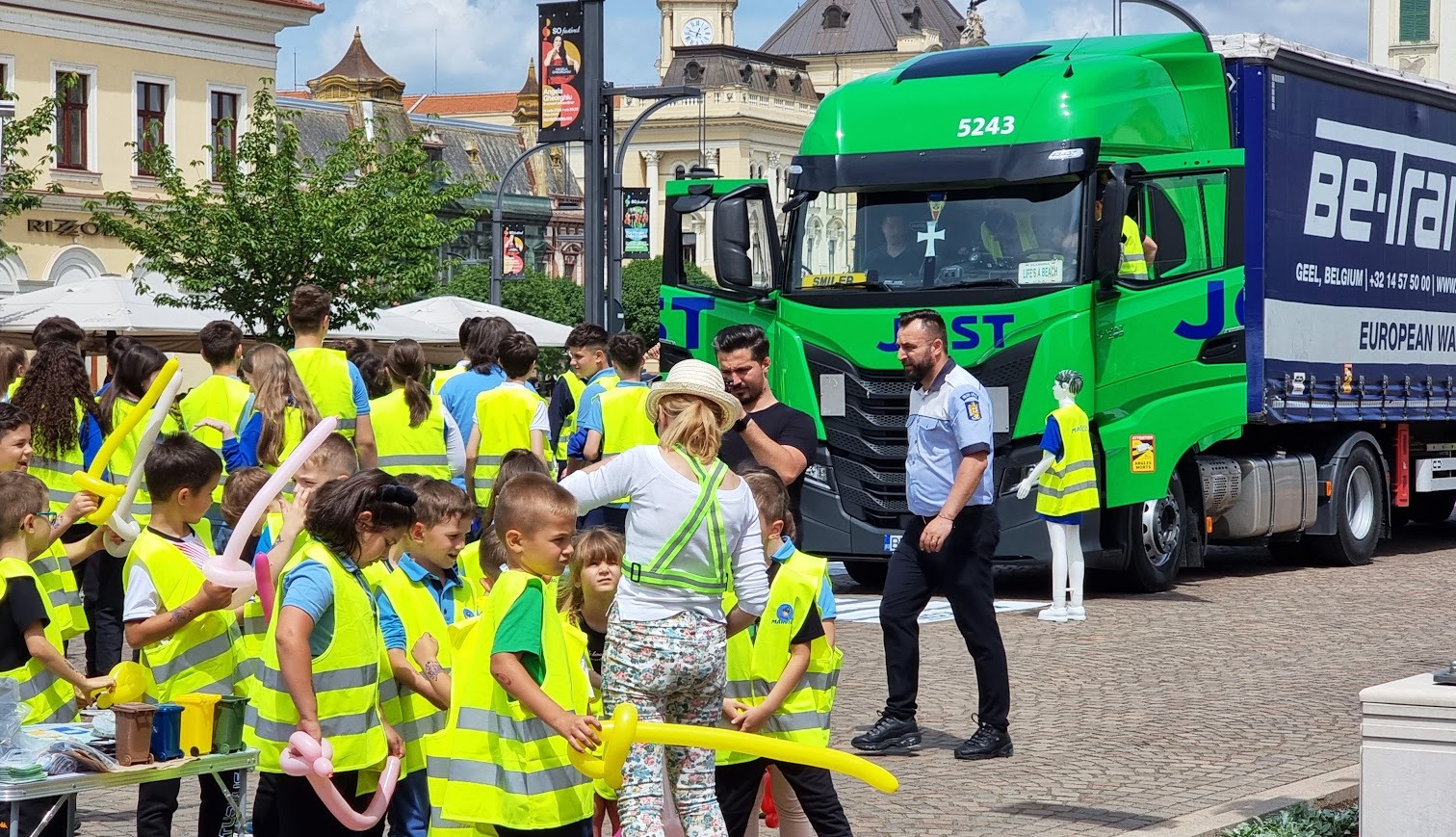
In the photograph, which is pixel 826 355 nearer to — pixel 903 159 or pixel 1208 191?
pixel 903 159

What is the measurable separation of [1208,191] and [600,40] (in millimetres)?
6274

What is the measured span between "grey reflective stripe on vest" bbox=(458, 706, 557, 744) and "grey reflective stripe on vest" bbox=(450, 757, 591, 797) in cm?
8

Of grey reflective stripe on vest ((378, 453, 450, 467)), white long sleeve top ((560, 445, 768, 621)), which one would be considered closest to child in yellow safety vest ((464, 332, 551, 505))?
grey reflective stripe on vest ((378, 453, 450, 467))

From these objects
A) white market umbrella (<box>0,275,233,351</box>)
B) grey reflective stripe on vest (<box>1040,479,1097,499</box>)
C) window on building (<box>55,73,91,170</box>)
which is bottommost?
grey reflective stripe on vest (<box>1040,479,1097,499</box>)

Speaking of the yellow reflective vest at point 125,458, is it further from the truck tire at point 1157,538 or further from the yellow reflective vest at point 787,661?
the truck tire at point 1157,538

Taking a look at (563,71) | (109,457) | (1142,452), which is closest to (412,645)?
(109,457)

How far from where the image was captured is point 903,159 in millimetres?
14891

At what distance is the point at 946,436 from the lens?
9211 mm

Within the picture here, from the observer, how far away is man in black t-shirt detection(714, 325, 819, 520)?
25.9 ft

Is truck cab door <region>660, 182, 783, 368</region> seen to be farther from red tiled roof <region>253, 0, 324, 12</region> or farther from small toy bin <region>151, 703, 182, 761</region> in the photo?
red tiled roof <region>253, 0, 324, 12</region>

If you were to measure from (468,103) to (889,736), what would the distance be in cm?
14013

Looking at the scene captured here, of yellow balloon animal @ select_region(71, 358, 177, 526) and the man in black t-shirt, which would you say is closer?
yellow balloon animal @ select_region(71, 358, 177, 526)

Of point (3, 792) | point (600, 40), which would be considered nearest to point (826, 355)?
point (600, 40)

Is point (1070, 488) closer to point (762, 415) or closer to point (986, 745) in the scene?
point (986, 745)
